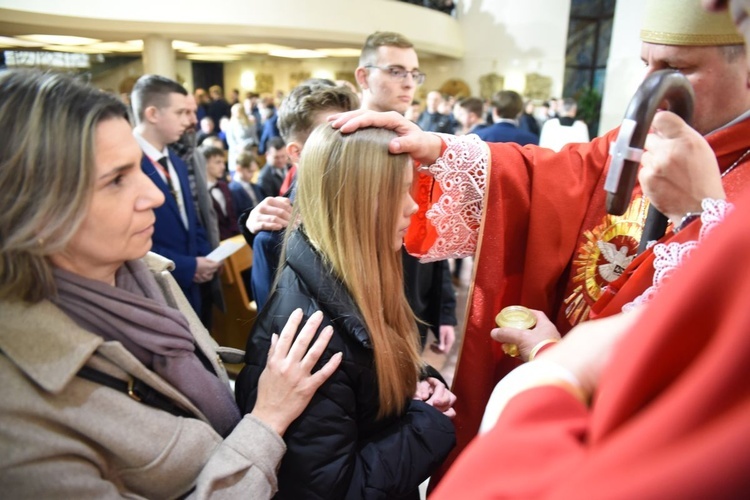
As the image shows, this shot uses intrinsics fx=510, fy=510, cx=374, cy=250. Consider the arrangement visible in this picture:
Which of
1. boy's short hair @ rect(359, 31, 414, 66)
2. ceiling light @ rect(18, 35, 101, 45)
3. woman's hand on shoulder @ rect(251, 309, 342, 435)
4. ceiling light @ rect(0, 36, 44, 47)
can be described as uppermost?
ceiling light @ rect(18, 35, 101, 45)

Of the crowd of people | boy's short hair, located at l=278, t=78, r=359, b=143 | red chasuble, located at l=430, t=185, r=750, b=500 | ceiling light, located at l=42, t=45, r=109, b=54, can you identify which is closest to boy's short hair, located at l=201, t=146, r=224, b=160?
boy's short hair, located at l=278, t=78, r=359, b=143

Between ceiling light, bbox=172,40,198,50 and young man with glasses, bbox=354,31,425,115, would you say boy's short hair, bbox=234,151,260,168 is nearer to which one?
young man with glasses, bbox=354,31,425,115

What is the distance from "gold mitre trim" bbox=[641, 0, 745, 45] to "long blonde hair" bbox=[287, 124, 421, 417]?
2.44ft

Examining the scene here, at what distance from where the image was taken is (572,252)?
1.55 meters

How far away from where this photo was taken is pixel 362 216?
1319mm

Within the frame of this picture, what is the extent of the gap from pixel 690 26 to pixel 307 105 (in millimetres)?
1514

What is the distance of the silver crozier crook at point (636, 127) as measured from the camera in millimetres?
951

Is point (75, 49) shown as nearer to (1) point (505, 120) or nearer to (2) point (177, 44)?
(2) point (177, 44)

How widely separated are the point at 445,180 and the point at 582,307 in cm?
56

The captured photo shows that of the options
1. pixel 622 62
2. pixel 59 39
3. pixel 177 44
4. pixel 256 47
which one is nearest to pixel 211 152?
pixel 59 39

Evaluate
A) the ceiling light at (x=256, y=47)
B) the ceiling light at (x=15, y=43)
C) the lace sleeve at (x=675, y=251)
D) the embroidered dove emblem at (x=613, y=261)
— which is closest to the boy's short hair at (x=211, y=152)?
the embroidered dove emblem at (x=613, y=261)

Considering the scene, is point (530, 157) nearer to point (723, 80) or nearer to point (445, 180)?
point (445, 180)

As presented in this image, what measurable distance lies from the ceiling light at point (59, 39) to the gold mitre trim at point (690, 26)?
11.7 m

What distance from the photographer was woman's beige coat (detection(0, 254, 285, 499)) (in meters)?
0.87
